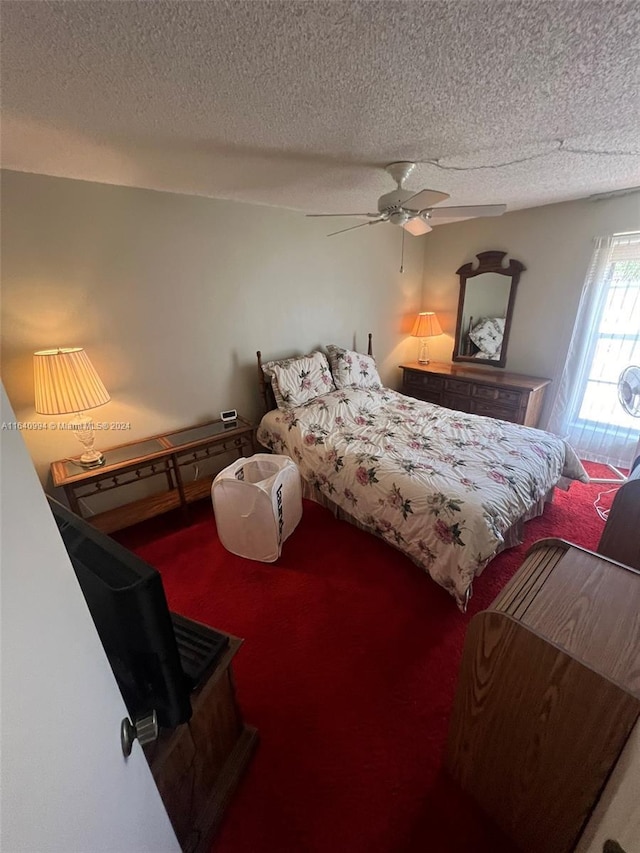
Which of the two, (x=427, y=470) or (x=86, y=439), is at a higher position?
(x=86, y=439)

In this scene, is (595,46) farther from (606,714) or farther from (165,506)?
(165,506)

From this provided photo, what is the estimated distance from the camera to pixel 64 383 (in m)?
1.84

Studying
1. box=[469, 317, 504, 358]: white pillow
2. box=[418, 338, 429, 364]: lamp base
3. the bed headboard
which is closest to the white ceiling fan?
the bed headboard

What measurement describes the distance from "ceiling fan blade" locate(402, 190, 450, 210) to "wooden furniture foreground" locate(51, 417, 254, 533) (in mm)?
1798

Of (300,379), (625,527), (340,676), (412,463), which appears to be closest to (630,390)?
(625,527)

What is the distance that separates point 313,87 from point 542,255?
112 inches

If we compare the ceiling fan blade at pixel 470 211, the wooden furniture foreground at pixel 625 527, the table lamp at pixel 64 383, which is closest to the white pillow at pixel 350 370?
the ceiling fan blade at pixel 470 211

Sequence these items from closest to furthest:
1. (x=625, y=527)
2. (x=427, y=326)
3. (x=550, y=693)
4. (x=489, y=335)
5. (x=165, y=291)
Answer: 1. (x=550, y=693)
2. (x=625, y=527)
3. (x=165, y=291)
4. (x=489, y=335)
5. (x=427, y=326)

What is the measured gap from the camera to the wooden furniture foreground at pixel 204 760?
931mm

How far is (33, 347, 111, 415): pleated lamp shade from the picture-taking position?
1.81 metres

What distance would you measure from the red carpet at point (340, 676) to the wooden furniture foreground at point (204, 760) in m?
0.07

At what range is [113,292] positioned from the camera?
2154mm

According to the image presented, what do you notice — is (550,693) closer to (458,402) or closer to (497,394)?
(497,394)

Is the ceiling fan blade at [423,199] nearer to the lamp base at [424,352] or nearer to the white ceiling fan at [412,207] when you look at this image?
the white ceiling fan at [412,207]
